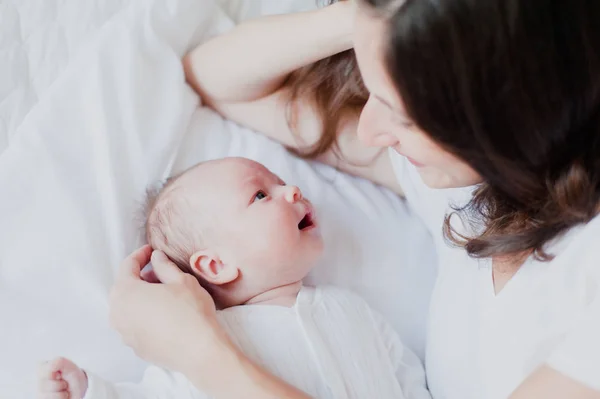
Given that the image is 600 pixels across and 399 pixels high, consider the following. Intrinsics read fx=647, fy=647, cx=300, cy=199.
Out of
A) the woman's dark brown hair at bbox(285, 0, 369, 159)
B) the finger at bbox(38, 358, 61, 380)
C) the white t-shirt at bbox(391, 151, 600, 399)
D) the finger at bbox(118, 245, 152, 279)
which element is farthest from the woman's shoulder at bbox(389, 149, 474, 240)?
the finger at bbox(38, 358, 61, 380)

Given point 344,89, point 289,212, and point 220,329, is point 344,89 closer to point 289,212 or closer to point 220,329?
point 289,212

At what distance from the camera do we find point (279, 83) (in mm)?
1229

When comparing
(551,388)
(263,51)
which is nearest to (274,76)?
(263,51)

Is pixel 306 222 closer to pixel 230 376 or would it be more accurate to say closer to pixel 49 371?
pixel 230 376

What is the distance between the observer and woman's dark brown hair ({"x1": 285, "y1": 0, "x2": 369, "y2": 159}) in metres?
1.18

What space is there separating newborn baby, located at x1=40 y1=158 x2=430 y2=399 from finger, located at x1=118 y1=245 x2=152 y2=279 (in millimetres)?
30

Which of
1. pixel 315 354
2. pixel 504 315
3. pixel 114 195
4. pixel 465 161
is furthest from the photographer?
pixel 114 195

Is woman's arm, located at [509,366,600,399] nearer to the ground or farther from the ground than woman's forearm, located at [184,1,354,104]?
nearer to the ground

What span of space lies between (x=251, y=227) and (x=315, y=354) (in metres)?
0.23

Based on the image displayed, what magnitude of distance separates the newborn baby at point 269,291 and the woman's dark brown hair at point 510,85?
449 millimetres

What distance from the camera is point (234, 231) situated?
107 cm

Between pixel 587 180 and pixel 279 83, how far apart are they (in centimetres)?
68

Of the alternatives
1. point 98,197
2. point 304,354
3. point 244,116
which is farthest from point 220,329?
point 244,116

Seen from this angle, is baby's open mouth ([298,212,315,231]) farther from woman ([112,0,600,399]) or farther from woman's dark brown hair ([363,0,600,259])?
woman's dark brown hair ([363,0,600,259])
